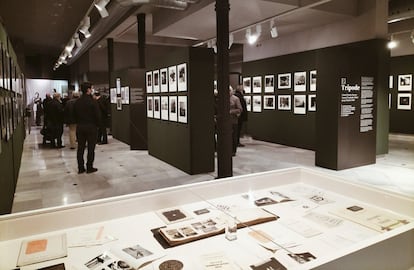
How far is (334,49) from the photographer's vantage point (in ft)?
22.4

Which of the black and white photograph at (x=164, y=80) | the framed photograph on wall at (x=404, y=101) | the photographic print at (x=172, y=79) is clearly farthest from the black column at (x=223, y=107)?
the framed photograph on wall at (x=404, y=101)

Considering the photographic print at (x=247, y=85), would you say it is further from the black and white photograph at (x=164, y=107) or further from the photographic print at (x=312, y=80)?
the black and white photograph at (x=164, y=107)

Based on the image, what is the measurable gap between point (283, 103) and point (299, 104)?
73 centimetres

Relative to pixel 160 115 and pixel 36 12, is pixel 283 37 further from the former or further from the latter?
pixel 36 12

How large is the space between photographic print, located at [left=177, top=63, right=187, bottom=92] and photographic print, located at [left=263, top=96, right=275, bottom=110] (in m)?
4.86

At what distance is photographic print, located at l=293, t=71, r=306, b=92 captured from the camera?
9.73 m

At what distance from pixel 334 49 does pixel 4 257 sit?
663 cm

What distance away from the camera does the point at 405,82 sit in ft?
40.0

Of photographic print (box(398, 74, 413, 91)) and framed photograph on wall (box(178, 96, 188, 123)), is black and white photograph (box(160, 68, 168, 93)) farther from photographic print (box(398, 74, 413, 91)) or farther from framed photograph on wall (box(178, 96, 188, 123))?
photographic print (box(398, 74, 413, 91))

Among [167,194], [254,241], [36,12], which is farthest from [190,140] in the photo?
[36,12]

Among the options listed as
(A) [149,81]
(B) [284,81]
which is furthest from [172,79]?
(B) [284,81]

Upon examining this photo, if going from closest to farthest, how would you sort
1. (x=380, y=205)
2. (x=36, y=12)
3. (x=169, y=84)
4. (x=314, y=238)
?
(x=314, y=238) → (x=380, y=205) → (x=169, y=84) → (x=36, y=12)

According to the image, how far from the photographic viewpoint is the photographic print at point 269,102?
11022 millimetres

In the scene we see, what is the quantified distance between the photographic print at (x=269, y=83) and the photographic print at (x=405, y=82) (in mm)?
5096
